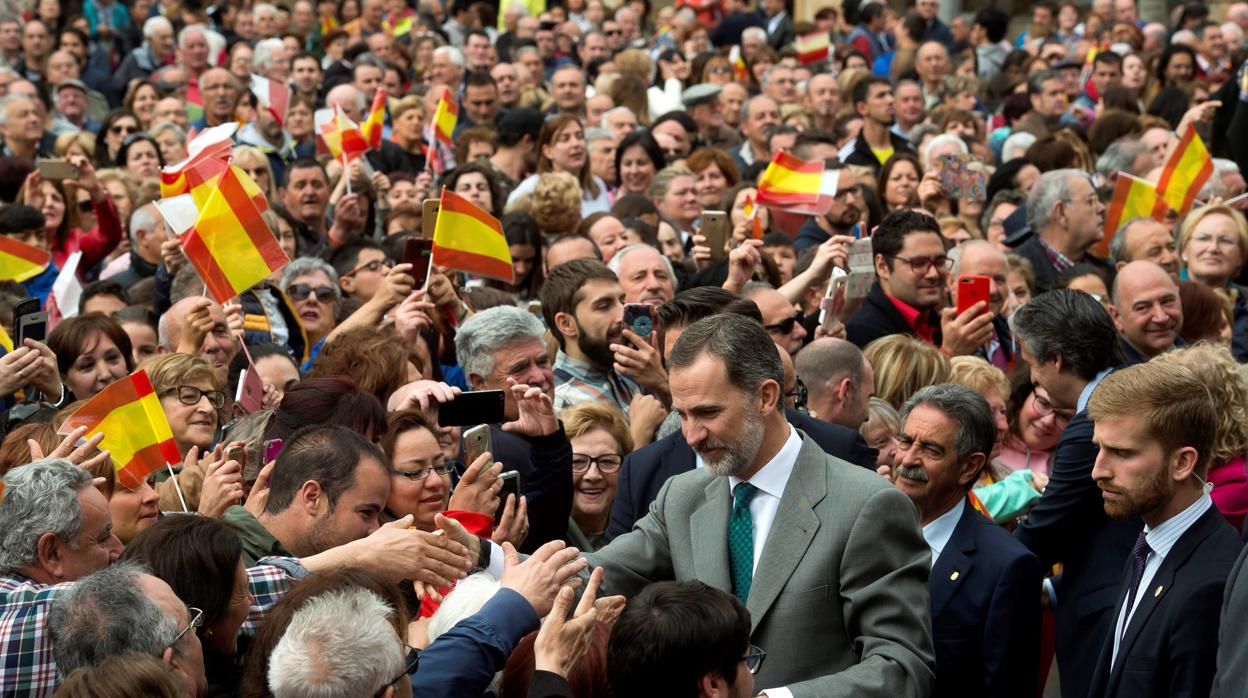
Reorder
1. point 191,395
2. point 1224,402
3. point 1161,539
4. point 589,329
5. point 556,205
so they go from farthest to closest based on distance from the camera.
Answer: point 556,205 → point 589,329 → point 191,395 → point 1224,402 → point 1161,539

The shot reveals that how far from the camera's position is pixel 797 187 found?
1042 cm

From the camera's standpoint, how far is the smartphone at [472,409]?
579cm

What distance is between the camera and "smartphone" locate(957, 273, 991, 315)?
25.7 ft

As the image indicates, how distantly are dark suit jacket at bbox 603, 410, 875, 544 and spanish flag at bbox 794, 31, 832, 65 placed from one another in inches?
529

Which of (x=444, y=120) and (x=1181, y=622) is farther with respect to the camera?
(x=444, y=120)

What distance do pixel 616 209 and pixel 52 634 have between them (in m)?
7.14

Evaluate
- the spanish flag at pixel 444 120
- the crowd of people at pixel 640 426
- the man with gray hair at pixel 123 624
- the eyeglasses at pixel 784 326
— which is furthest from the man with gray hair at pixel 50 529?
the spanish flag at pixel 444 120

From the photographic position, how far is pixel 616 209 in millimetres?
10695

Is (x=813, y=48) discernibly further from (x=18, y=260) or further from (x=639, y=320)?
(x=639, y=320)

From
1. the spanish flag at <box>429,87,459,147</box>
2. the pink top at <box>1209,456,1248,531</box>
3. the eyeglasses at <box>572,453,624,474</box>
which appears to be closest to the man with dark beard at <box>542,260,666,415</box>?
the eyeglasses at <box>572,453,624,474</box>

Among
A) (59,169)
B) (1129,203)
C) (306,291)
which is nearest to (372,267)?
(306,291)

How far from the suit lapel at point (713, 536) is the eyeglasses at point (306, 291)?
454cm

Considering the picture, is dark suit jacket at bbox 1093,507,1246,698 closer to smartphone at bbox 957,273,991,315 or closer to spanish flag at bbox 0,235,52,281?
smartphone at bbox 957,273,991,315

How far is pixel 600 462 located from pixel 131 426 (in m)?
1.72
